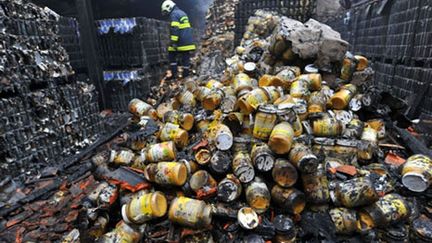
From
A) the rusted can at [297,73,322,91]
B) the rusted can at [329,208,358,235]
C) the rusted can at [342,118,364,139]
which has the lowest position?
the rusted can at [329,208,358,235]

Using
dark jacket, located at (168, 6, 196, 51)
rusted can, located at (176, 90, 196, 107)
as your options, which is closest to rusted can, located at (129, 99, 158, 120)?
rusted can, located at (176, 90, 196, 107)

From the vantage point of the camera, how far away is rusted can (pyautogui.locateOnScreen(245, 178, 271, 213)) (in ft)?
6.29

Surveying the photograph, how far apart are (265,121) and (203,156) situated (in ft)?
1.78

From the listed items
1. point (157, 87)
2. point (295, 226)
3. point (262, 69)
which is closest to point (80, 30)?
A: point (157, 87)

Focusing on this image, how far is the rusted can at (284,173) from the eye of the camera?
75.5 inches

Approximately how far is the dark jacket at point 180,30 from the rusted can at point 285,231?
228 inches

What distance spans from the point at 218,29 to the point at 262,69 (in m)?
5.58

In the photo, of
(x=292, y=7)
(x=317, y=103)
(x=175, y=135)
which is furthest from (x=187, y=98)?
(x=292, y=7)

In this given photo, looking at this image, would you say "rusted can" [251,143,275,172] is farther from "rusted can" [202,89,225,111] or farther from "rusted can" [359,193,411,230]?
"rusted can" [202,89,225,111]

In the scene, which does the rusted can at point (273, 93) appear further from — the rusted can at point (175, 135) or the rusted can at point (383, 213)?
the rusted can at point (383, 213)

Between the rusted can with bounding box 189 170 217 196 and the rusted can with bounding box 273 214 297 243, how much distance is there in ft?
1.61

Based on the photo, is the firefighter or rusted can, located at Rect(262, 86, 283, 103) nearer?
rusted can, located at Rect(262, 86, 283, 103)

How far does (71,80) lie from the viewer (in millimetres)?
4039

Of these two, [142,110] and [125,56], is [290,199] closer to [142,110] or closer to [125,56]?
[142,110]
